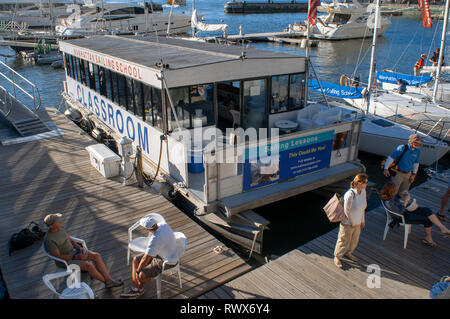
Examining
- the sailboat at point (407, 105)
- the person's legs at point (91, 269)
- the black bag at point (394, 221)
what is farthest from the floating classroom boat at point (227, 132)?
the sailboat at point (407, 105)

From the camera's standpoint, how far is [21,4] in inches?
2778

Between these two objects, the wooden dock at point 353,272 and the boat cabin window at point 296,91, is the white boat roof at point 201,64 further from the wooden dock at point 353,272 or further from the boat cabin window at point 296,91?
the wooden dock at point 353,272

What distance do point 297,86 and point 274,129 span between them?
4.96 feet

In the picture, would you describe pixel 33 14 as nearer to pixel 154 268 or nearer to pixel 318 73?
pixel 318 73

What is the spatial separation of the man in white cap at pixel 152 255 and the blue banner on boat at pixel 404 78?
2049 centimetres

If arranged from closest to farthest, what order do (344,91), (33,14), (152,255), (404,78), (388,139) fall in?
(152,255)
(388,139)
(344,91)
(404,78)
(33,14)

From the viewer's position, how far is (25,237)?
717 centimetres

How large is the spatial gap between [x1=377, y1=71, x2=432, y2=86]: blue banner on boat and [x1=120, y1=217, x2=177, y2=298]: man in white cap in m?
20.5

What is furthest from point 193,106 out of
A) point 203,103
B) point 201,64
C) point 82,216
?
point 82,216

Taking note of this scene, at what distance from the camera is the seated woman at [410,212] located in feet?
22.7

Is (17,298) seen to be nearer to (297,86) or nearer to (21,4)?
(297,86)

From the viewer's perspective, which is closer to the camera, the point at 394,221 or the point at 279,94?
the point at 394,221

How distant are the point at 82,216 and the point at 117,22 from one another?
48.0 metres
